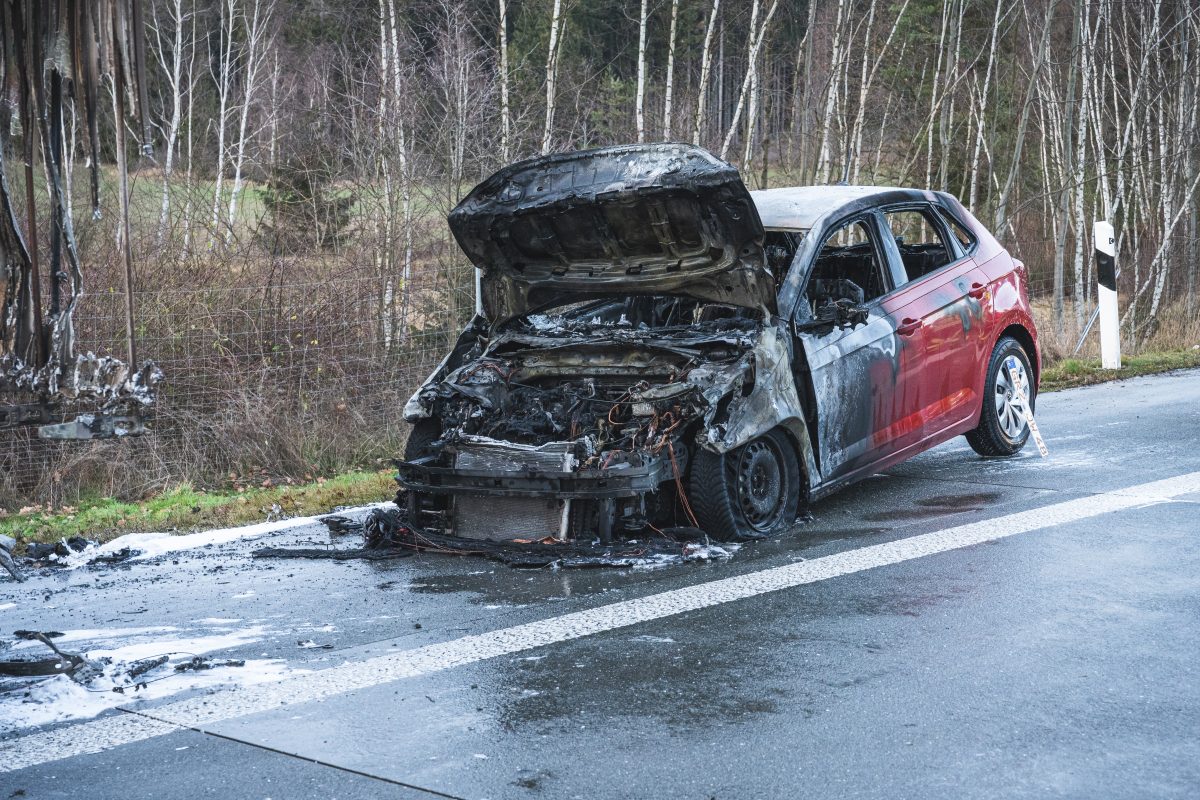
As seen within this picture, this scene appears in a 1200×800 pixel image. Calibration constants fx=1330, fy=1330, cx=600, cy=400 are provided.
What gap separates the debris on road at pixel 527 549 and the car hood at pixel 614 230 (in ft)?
5.01

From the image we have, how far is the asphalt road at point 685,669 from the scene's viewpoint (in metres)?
4.03

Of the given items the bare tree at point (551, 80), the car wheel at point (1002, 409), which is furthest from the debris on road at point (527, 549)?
the bare tree at point (551, 80)

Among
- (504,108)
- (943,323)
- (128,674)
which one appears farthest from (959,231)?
(504,108)

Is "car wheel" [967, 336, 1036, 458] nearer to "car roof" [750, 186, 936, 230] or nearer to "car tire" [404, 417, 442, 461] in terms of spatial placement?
"car roof" [750, 186, 936, 230]

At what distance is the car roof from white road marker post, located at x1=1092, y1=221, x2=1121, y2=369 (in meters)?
7.26

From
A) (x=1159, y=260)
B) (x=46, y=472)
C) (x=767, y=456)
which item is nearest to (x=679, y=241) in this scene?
(x=767, y=456)

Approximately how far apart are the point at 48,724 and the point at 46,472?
6.96 meters

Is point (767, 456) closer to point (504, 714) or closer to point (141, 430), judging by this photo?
point (504, 714)

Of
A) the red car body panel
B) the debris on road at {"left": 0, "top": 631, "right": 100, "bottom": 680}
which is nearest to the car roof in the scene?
the red car body panel

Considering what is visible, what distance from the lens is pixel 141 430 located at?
4117mm

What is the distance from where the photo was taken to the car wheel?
9.26m

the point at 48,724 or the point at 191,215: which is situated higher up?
the point at 191,215

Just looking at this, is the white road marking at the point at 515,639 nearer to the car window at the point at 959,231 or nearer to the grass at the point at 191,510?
the car window at the point at 959,231

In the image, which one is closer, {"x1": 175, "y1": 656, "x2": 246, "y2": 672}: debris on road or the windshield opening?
{"x1": 175, "y1": 656, "x2": 246, "y2": 672}: debris on road
